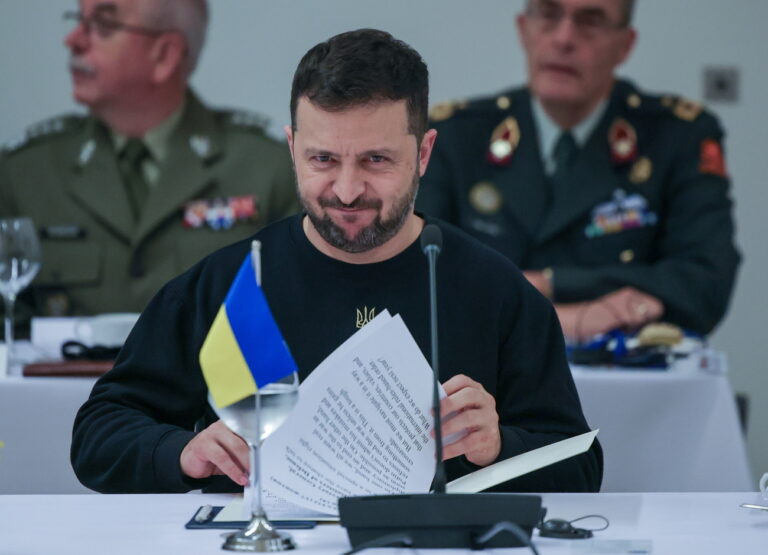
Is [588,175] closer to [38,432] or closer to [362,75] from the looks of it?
[38,432]

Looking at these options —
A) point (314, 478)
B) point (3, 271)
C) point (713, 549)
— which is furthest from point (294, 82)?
point (3, 271)

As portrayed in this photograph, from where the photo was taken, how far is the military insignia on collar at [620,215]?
4156mm

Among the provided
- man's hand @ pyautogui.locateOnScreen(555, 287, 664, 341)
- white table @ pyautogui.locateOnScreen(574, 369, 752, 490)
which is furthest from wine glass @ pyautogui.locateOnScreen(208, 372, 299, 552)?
man's hand @ pyautogui.locateOnScreen(555, 287, 664, 341)

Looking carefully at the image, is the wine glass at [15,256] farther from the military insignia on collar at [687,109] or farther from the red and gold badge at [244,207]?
the military insignia on collar at [687,109]

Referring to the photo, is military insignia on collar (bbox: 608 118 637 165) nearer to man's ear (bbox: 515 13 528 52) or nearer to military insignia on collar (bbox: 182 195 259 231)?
man's ear (bbox: 515 13 528 52)

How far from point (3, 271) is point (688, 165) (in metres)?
2.43

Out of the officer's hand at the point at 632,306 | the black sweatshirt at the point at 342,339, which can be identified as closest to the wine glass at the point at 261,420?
the black sweatshirt at the point at 342,339

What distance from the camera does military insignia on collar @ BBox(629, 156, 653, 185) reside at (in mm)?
4234

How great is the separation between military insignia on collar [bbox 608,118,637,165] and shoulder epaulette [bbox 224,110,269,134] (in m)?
1.25

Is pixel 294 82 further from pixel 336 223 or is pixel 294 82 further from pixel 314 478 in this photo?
pixel 314 478

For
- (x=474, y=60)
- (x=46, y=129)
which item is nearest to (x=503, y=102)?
(x=474, y=60)

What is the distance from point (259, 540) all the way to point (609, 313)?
8.30 feet

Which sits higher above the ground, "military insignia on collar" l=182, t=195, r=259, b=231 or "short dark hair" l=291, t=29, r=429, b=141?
"short dark hair" l=291, t=29, r=429, b=141

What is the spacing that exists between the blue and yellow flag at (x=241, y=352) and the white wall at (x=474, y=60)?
128 inches
